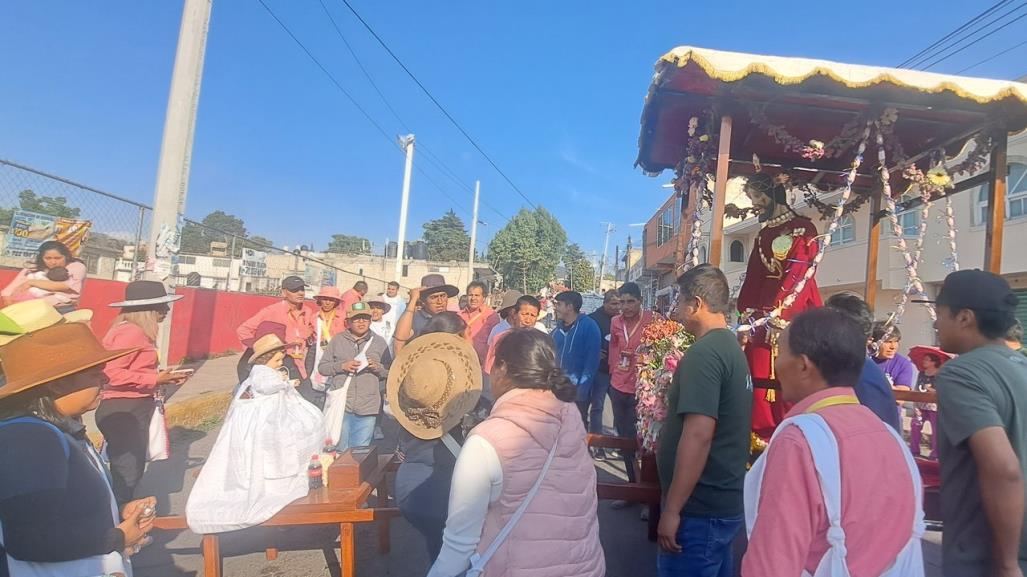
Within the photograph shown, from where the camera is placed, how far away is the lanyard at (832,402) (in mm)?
1383

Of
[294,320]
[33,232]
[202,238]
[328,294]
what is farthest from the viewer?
[202,238]

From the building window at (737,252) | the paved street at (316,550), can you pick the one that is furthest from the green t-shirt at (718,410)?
the building window at (737,252)

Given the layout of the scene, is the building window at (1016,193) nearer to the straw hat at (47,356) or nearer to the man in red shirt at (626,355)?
the man in red shirt at (626,355)

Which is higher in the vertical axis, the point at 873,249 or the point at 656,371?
the point at 873,249

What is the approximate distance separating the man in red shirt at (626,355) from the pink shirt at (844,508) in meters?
3.93

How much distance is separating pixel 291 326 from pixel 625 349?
11.4 feet

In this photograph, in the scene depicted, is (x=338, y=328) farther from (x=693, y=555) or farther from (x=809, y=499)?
(x=809, y=499)

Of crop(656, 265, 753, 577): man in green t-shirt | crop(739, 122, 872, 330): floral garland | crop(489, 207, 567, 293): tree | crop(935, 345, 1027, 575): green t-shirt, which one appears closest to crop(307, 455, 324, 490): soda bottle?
crop(656, 265, 753, 577): man in green t-shirt

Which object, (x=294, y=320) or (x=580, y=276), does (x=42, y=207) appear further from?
(x=580, y=276)

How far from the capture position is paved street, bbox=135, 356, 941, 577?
3443 millimetres

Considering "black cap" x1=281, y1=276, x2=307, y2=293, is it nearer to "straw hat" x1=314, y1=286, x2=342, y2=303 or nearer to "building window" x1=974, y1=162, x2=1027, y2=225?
"straw hat" x1=314, y1=286, x2=342, y2=303

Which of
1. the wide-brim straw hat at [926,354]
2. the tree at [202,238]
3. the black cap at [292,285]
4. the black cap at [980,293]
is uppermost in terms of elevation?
the tree at [202,238]

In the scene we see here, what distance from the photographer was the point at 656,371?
11.2 ft

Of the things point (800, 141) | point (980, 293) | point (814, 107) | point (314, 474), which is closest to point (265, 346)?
point (314, 474)
